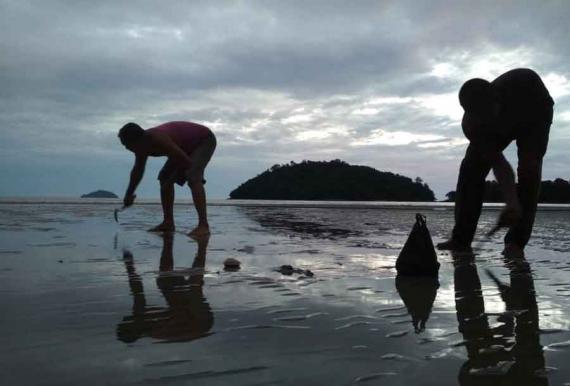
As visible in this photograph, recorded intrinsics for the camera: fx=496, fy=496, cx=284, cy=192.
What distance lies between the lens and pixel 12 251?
12.4 feet

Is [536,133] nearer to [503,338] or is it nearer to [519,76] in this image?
[519,76]

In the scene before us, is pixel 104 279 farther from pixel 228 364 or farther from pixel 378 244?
pixel 378 244

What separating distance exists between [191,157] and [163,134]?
0.52 metres

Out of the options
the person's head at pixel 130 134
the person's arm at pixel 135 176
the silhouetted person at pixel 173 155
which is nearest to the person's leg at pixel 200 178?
the silhouetted person at pixel 173 155

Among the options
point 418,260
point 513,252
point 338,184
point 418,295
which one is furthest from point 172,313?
point 338,184

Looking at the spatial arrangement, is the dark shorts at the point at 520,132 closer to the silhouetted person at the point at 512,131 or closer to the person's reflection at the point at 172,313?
the silhouetted person at the point at 512,131

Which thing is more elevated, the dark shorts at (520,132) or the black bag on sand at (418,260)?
the dark shorts at (520,132)

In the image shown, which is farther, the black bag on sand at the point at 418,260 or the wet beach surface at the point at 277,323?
the black bag on sand at the point at 418,260

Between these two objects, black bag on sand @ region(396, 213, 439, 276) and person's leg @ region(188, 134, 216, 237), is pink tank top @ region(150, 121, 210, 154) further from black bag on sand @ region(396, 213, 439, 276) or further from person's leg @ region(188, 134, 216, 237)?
black bag on sand @ region(396, 213, 439, 276)

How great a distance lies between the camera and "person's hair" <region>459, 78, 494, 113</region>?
3.70 m

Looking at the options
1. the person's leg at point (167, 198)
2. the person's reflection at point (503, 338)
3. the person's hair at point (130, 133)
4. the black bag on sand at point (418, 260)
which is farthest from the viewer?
the person's leg at point (167, 198)

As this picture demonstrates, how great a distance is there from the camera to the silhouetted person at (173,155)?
244 inches

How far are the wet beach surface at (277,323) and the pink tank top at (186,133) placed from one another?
10.7ft

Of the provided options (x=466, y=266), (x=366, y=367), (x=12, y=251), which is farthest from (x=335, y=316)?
(x=12, y=251)
